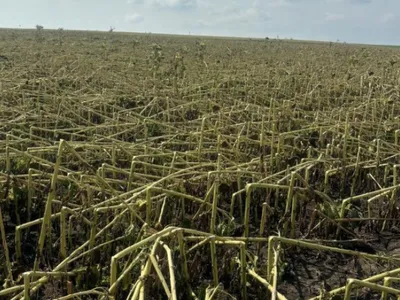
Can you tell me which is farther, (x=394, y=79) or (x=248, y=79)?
(x=394, y=79)

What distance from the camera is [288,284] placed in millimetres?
2953

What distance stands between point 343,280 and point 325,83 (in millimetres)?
6221

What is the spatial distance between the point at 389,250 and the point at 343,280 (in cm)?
62

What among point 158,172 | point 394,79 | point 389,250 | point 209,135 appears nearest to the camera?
point 389,250

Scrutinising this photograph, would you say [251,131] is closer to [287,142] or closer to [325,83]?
[287,142]

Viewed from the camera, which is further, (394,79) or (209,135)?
(394,79)

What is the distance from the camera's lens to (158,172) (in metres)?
4.09

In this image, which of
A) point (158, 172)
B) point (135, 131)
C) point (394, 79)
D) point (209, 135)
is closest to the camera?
point (158, 172)

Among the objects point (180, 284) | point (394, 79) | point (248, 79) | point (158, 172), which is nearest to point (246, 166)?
point (158, 172)

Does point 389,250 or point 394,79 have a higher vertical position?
point 394,79

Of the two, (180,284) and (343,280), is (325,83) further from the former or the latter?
(180,284)

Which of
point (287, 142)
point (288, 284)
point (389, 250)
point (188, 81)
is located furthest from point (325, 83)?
point (288, 284)

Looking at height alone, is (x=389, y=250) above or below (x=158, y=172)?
→ below

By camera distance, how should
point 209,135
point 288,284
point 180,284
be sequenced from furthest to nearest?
Answer: point 209,135 < point 288,284 < point 180,284
